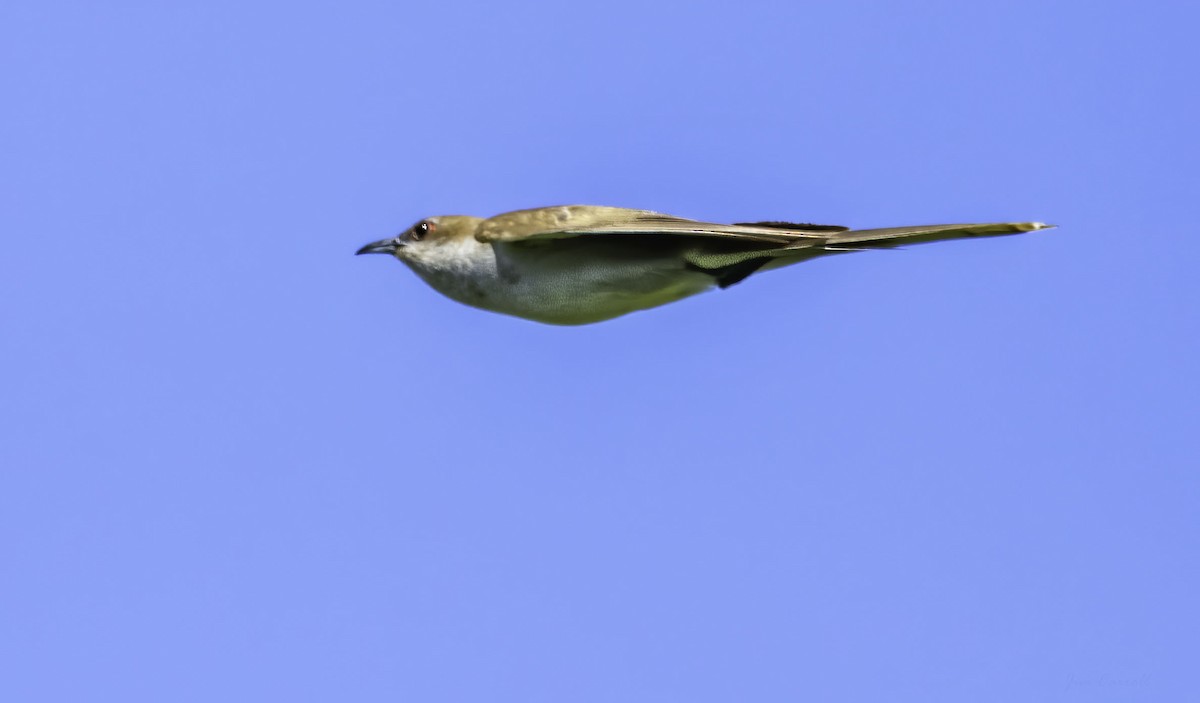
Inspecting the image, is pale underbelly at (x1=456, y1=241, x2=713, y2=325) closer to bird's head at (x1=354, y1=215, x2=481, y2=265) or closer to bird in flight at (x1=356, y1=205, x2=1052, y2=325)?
bird in flight at (x1=356, y1=205, x2=1052, y2=325)

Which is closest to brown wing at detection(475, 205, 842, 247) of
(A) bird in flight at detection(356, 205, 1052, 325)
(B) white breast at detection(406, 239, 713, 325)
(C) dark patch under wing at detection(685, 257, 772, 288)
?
(A) bird in flight at detection(356, 205, 1052, 325)

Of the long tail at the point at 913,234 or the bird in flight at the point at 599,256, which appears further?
Result: the bird in flight at the point at 599,256

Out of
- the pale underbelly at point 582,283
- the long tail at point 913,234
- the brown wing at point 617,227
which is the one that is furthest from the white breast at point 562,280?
the long tail at point 913,234

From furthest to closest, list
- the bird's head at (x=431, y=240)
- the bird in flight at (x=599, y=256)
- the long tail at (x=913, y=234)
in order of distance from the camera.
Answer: the bird's head at (x=431, y=240)
the bird in flight at (x=599, y=256)
the long tail at (x=913, y=234)

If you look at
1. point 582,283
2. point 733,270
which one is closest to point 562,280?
point 582,283

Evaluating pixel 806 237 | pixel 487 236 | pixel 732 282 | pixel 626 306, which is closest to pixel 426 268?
pixel 487 236

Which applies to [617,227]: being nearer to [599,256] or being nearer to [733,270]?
[599,256]

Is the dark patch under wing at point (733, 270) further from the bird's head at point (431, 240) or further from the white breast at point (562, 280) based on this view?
the bird's head at point (431, 240)
